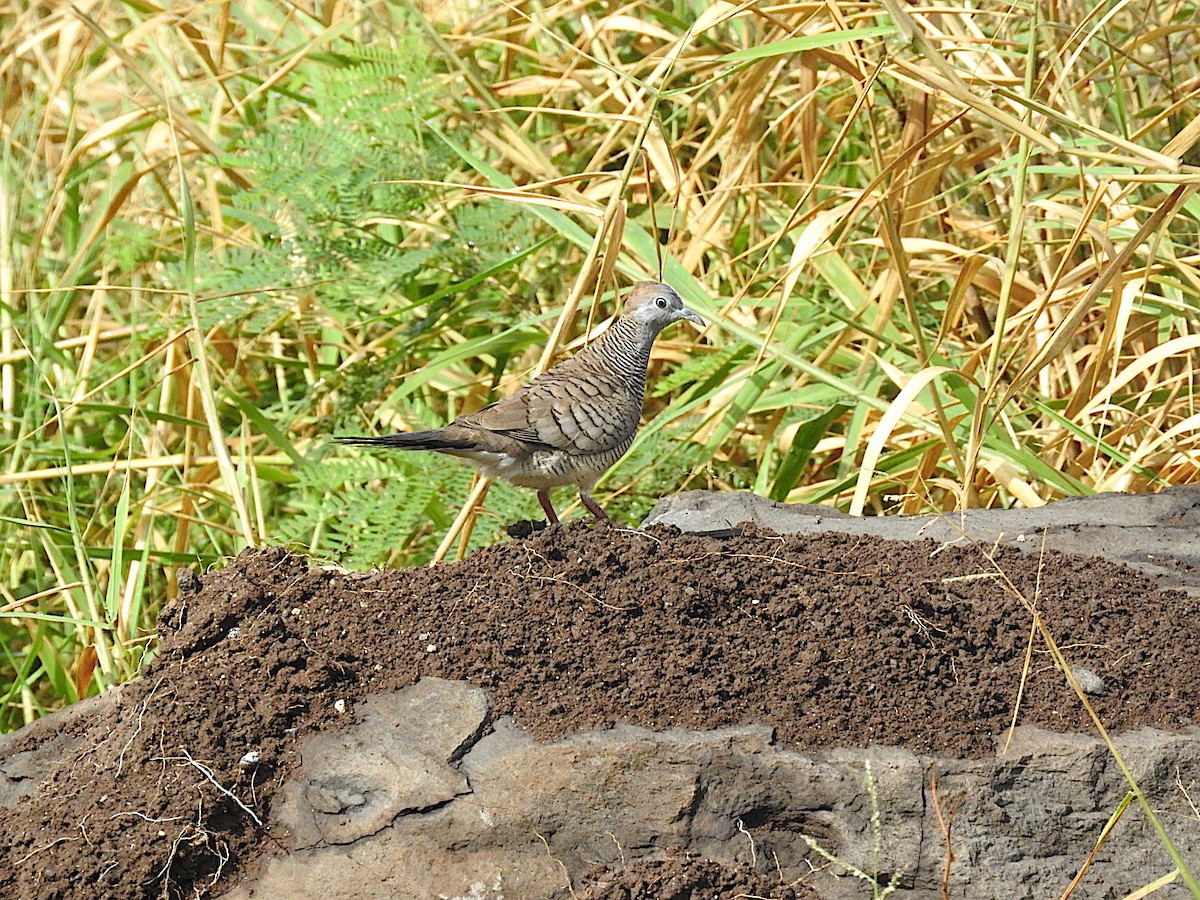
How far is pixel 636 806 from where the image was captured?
2586mm

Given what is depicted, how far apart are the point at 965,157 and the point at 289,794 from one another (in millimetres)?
3596

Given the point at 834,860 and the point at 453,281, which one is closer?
the point at 834,860

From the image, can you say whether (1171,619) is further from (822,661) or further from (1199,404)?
(1199,404)

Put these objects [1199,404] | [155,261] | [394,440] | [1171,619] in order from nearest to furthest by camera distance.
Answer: [1171,619], [394,440], [1199,404], [155,261]

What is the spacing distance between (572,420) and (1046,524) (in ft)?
4.33

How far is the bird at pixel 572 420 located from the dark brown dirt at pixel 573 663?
70cm

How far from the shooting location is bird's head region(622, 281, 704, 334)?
172 inches

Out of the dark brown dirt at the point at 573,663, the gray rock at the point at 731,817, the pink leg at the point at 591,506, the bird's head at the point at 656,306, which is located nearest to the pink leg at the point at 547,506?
the pink leg at the point at 591,506

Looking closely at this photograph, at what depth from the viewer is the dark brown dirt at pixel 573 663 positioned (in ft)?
8.79

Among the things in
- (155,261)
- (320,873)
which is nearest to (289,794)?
(320,873)

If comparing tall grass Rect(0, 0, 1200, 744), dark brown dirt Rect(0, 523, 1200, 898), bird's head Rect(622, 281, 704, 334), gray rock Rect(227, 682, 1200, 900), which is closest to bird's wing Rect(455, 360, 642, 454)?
tall grass Rect(0, 0, 1200, 744)

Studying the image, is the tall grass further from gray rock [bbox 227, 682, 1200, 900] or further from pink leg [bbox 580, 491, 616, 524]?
gray rock [bbox 227, 682, 1200, 900]

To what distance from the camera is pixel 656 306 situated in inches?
172

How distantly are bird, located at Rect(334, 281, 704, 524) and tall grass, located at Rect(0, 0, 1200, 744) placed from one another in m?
0.16
